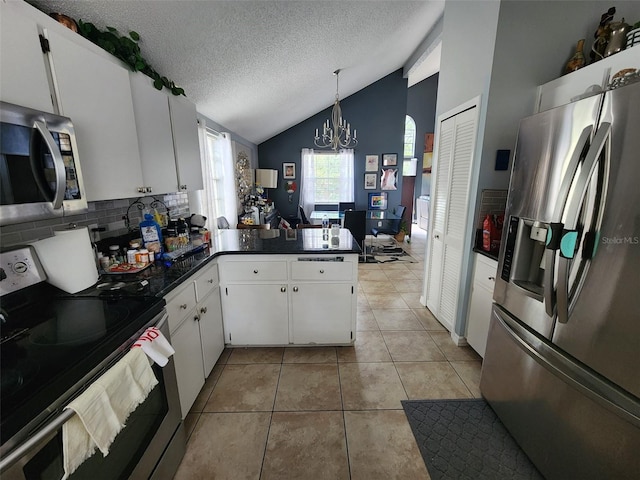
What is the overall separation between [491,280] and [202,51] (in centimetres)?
262

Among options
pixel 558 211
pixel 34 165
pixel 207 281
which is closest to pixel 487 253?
pixel 558 211

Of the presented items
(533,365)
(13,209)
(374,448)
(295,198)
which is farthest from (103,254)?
(295,198)

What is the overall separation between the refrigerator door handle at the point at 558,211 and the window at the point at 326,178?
533 cm

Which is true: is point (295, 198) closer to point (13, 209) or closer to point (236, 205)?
point (236, 205)

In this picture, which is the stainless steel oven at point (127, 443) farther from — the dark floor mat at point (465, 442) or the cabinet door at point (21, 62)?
the dark floor mat at point (465, 442)

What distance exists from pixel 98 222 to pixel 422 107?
8.33 meters

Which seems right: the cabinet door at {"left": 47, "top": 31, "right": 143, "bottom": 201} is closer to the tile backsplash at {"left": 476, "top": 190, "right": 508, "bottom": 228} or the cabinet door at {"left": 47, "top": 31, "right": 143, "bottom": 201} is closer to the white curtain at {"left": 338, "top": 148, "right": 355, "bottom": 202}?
the tile backsplash at {"left": 476, "top": 190, "right": 508, "bottom": 228}

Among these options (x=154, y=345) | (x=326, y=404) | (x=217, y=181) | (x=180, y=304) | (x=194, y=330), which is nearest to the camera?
(x=154, y=345)

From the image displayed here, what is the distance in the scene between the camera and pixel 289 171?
6.28 metres

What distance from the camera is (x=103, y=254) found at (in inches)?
62.1

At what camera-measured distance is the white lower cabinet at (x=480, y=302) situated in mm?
1903

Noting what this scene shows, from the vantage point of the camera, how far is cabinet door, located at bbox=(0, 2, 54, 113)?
0.85m

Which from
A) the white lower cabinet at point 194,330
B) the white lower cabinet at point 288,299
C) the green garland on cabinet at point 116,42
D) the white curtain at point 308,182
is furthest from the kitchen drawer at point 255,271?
the white curtain at point 308,182

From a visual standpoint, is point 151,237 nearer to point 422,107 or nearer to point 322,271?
point 322,271
